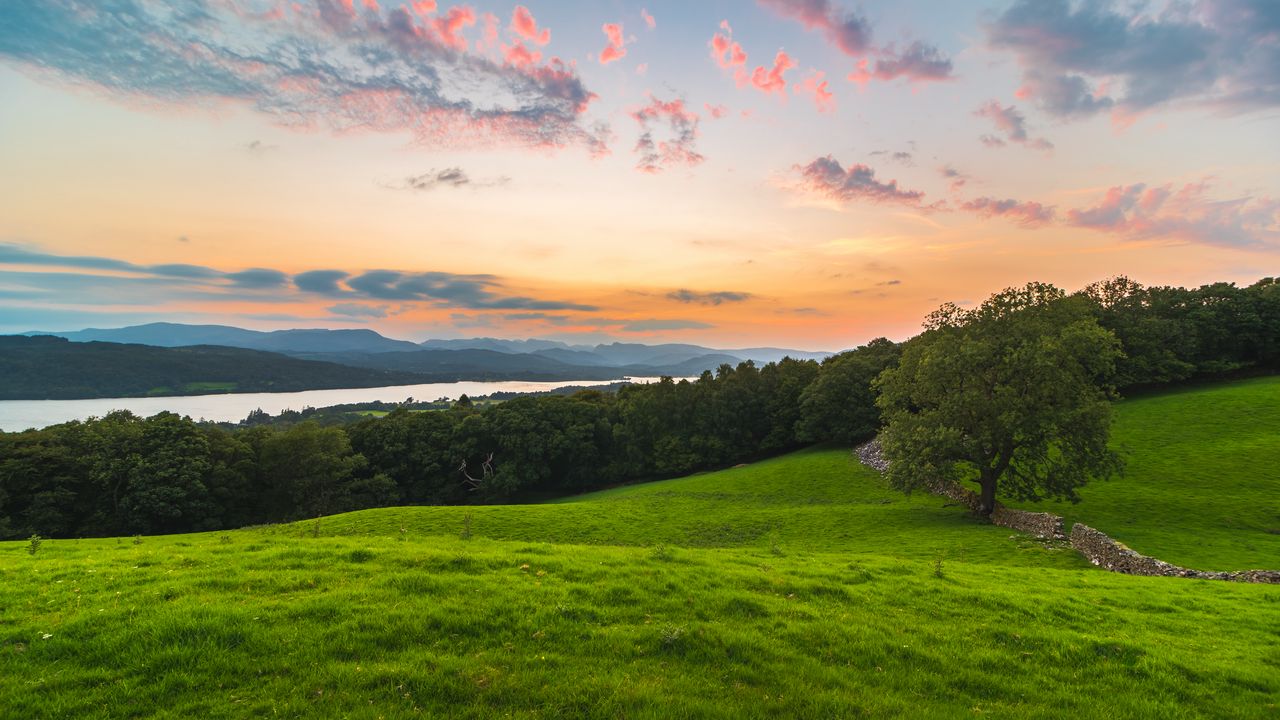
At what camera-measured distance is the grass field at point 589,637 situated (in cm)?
652

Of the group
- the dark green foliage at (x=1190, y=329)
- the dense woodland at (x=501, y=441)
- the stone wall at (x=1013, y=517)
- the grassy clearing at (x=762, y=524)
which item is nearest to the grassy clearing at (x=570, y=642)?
the grassy clearing at (x=762, y=524)

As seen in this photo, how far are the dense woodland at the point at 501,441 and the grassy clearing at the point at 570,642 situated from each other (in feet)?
125

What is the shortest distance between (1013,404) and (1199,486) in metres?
15.8

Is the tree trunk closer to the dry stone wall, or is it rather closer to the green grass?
the dry stone wall

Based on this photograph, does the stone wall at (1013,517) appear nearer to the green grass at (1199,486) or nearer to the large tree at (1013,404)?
the large tree at (1013,404)

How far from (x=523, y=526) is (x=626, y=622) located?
22.4m

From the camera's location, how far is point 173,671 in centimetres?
659

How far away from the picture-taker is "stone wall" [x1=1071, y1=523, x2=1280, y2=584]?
695 inches

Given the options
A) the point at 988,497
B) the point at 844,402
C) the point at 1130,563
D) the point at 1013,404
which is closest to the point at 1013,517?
the point at 988,497

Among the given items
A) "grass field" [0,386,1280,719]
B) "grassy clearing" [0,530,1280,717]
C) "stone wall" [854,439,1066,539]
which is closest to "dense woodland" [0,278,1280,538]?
"stone wall" [854,439,1066,539]

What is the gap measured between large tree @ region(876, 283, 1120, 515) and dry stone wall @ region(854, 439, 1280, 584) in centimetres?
143

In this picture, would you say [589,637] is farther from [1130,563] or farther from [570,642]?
[1130,563]

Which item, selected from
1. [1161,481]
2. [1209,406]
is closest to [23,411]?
[1161,481]

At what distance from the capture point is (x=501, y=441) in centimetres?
6994
